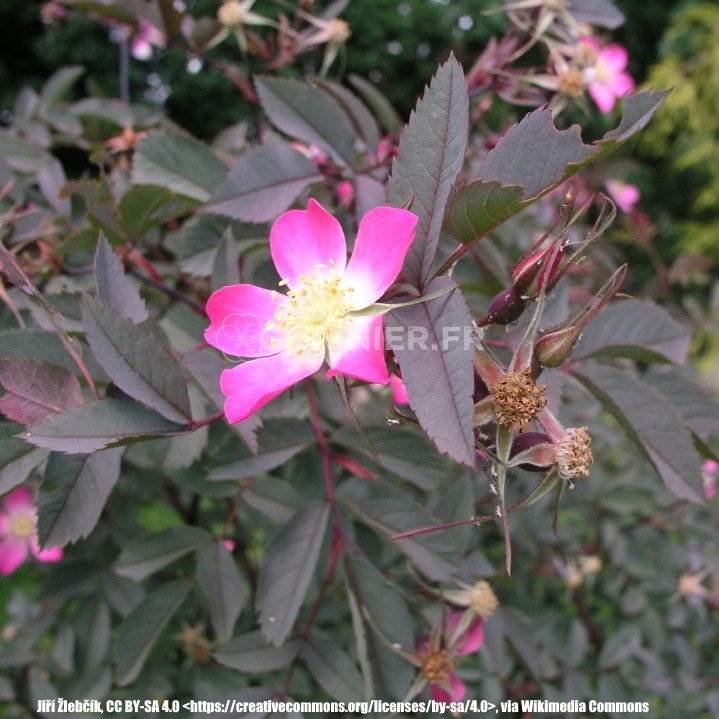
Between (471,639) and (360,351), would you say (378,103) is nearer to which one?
(360,351)

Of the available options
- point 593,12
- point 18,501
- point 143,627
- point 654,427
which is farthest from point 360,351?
point 18,501

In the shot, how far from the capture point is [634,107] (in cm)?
47

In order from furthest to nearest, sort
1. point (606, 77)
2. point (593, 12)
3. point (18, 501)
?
point (18, 501) → point (606, 77) → point (593, 12)

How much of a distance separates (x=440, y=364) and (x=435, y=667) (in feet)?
1.31

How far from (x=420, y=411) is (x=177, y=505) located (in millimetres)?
787

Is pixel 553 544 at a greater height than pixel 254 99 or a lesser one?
lesser

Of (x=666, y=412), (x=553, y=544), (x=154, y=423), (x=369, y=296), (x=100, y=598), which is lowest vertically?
(x=553, y=544)

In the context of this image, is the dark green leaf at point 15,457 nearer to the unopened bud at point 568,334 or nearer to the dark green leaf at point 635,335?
the unopened bud at point 568,334

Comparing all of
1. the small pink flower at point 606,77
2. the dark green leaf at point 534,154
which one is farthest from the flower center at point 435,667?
the small pink flower at point 606,77

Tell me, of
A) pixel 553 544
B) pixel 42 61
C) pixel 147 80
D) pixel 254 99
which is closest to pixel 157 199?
pixel 254 99

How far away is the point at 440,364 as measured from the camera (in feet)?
1.38

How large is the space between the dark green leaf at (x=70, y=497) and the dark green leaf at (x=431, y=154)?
0.34 metres

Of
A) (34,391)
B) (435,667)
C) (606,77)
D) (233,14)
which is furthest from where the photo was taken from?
(606,77)

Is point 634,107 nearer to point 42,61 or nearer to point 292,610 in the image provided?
point 292,610
